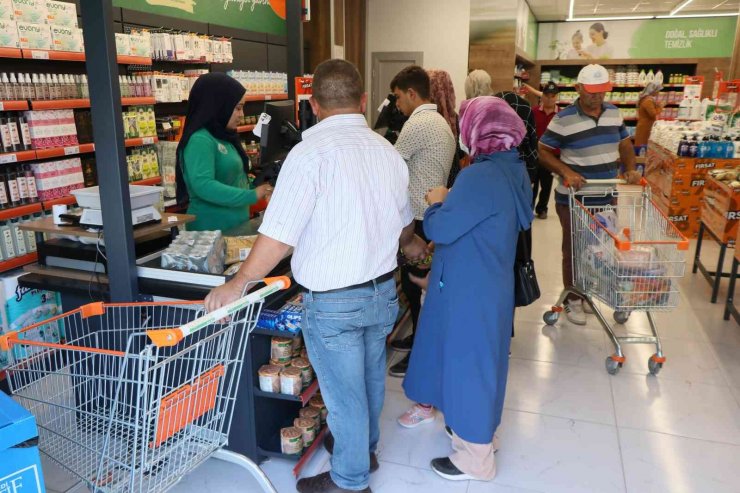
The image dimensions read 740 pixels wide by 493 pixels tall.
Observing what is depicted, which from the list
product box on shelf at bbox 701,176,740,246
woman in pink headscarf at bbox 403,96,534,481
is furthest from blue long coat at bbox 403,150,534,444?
product box on shelf at bbox 701,176,740,246

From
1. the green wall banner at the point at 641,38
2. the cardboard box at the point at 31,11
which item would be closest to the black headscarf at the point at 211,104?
the cardboard box at the point at 31,11

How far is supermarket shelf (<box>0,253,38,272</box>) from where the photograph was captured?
3.50 m

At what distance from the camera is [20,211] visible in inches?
143

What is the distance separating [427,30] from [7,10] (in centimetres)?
741

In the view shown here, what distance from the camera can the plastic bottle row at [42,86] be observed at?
358 centimetres

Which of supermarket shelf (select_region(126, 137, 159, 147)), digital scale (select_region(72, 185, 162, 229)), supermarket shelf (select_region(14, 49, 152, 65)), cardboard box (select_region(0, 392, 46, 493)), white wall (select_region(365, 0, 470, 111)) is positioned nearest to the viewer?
cardboard box (select_region(0, 392, 46, 493))

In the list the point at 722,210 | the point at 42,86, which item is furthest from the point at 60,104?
the point at 722,210

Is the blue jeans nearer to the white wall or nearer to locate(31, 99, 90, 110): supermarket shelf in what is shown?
locate(31, 99, 90, 110): supermarket shelf

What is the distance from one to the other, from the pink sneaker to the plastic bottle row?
2.62m

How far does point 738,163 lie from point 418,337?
599 cm

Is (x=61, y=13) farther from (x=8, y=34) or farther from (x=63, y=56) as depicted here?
(x=8, y=34)

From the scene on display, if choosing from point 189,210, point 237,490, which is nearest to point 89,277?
point 189,210

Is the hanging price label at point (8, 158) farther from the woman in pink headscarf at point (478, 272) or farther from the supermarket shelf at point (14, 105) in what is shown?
the woman in pink headscarf at point (478, 272)

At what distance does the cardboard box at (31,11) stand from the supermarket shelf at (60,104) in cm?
49
